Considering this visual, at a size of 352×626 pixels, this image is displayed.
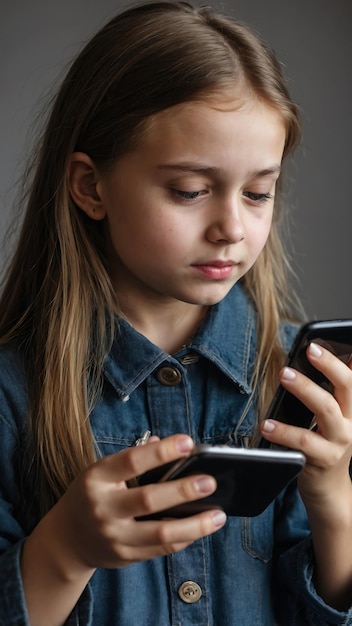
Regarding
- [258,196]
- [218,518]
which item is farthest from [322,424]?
[258,196]

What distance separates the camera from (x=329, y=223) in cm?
179

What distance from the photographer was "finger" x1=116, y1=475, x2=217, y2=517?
35.8 inches

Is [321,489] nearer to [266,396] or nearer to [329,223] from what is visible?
[266,396]

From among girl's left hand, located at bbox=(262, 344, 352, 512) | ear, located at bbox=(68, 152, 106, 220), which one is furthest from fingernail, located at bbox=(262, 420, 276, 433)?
ear, located at bbox=(68, 152, 106, 220)

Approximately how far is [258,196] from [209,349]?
0.63 ft

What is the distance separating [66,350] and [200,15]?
405 millimetres

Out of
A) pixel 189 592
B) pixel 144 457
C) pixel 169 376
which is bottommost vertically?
pixel 189 592

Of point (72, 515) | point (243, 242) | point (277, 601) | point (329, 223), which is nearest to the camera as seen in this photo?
point (72, 515)

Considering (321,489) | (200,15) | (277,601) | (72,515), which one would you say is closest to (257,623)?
(277,601)

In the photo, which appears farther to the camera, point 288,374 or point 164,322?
point 164,322

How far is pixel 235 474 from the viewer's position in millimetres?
918

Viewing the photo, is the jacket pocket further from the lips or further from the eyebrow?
the eyebrow

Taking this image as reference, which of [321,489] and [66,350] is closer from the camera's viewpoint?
[321,489]

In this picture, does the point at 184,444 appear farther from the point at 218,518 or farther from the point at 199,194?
the point at 199,194
